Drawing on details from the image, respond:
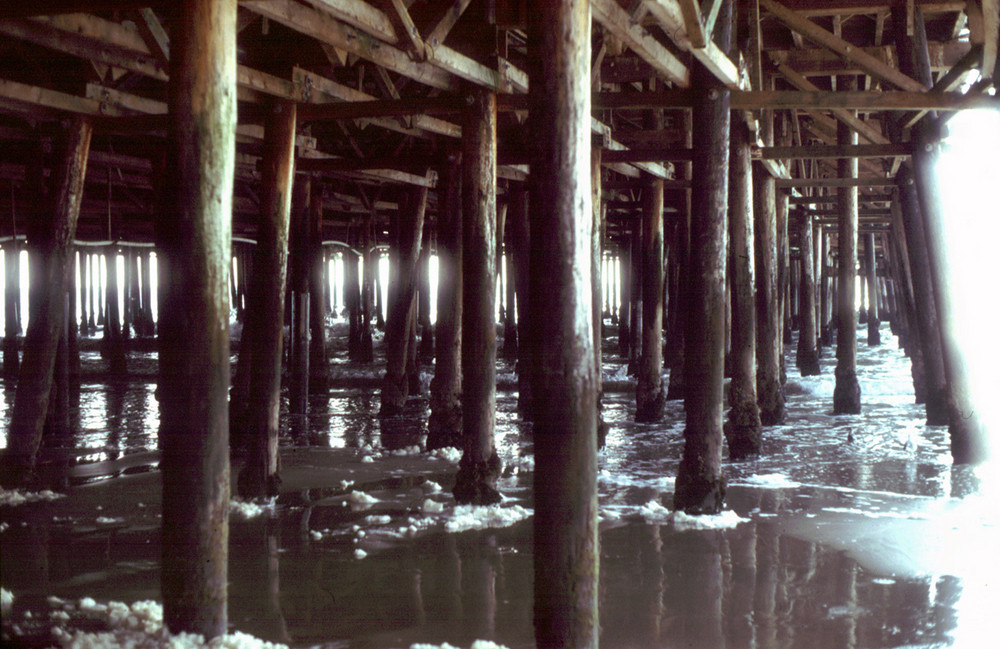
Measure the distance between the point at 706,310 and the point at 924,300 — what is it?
3.54 m

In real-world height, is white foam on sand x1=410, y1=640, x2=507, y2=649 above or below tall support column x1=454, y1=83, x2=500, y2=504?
below

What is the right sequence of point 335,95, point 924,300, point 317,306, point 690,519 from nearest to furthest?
point 690,519, point 335,95, point 924,300, point 317,306

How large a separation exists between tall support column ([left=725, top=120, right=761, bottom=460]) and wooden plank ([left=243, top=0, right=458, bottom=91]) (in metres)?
2.83

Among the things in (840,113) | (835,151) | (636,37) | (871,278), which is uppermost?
(840,113)

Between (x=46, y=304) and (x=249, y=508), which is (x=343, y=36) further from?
(x=46, y=304)

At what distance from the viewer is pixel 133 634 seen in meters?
3.51

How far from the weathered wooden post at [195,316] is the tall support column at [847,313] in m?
8.50

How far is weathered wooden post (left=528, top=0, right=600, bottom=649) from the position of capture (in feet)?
10.5

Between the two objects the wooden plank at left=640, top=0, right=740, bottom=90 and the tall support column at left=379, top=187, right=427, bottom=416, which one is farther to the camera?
the tall support column at left=379, top=187, right=427, bottom=416

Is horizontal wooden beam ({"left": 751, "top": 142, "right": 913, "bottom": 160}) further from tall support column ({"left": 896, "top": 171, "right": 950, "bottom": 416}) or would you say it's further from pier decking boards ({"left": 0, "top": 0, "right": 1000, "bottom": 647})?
tall support column ({"left": 896, "top": 171, "right": 950, "bottom": 416})

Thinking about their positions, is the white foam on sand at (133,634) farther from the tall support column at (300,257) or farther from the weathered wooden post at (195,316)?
the tall support column at (300,257)

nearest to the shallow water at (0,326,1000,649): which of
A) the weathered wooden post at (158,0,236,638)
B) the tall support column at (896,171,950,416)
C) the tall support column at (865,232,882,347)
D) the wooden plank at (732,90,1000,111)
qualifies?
the weathered wooden post at (158,0,236,638)

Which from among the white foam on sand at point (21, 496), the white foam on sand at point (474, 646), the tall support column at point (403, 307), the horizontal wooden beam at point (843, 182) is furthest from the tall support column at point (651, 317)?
the white foam on sand at point (474, 646)

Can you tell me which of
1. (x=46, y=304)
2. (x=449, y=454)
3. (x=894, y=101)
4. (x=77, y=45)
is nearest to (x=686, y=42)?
(x=894, y=101)
